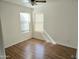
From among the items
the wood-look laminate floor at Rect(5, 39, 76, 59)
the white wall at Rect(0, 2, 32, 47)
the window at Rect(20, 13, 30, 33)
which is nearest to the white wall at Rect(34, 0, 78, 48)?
the wood-look laminate floor at Rect(5, 39, 76, 59)

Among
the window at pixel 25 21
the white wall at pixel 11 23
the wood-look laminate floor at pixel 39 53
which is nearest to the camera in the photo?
the wood-look laminate floor at pixel 39 53

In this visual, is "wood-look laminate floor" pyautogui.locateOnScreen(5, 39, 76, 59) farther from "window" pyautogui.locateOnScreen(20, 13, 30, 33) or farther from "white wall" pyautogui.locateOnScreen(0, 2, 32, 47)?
"window" pyautogui.locateOnScreen(20, 13, 30, 33)

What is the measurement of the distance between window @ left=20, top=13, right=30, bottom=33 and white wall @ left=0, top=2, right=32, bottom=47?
367 millimetres

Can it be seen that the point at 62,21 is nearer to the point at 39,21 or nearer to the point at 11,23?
the point at 39,21

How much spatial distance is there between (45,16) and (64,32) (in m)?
1.58

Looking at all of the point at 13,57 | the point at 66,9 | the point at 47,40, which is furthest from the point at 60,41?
the point at 13,57

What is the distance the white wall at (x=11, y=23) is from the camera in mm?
4129

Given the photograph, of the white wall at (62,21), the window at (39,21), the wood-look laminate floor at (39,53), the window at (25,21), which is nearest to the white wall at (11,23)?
the window at (25,21)

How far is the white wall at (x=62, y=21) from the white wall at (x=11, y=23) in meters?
1.63

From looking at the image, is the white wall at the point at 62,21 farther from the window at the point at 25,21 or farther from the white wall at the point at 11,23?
the white wall at the point at 11,23

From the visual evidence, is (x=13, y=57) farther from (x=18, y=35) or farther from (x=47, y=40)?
(x=47, y=40)

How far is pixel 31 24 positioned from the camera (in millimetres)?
6328

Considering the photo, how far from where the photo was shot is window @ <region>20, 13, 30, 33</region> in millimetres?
5530

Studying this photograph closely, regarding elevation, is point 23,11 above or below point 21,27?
above
